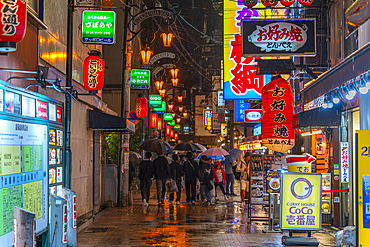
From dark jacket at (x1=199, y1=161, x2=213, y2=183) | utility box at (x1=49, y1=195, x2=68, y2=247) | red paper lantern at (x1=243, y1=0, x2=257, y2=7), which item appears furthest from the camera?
dark jacket at (x1=199, y1=161, x2=213, y2=183)

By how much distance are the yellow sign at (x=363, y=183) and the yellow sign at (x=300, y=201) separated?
313 cm

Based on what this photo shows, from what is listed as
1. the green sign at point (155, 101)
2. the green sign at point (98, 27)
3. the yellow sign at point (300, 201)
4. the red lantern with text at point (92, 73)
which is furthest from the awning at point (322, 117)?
the green sign at point (155, 101)

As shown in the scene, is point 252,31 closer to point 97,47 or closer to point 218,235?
point 218,235

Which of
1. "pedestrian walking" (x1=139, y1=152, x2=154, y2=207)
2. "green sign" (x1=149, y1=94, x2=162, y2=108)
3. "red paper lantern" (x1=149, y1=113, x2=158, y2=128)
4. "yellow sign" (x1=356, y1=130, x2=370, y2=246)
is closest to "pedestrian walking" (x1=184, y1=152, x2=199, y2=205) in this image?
"pedestrian walking" (x1=139, y1=152, x2=154, y2=207)

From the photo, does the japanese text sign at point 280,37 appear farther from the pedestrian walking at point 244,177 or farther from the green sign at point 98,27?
the pedestrian walking at point 244,177

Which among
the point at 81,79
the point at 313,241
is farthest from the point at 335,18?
the point at 81,79

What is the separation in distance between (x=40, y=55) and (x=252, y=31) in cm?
545

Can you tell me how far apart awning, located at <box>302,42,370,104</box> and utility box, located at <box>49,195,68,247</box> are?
6.44 m

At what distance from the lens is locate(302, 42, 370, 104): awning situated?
838 cm

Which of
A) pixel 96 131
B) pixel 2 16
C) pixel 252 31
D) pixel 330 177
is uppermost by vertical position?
pixel 252 31

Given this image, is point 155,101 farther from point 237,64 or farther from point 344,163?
point 344,163

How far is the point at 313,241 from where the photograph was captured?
10.1 meters

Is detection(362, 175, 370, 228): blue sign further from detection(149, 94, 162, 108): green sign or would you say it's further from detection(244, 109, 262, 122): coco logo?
detection(149, 94, 162, 108): green sign

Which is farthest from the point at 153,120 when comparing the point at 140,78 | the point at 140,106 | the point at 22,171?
the point at 22,171
